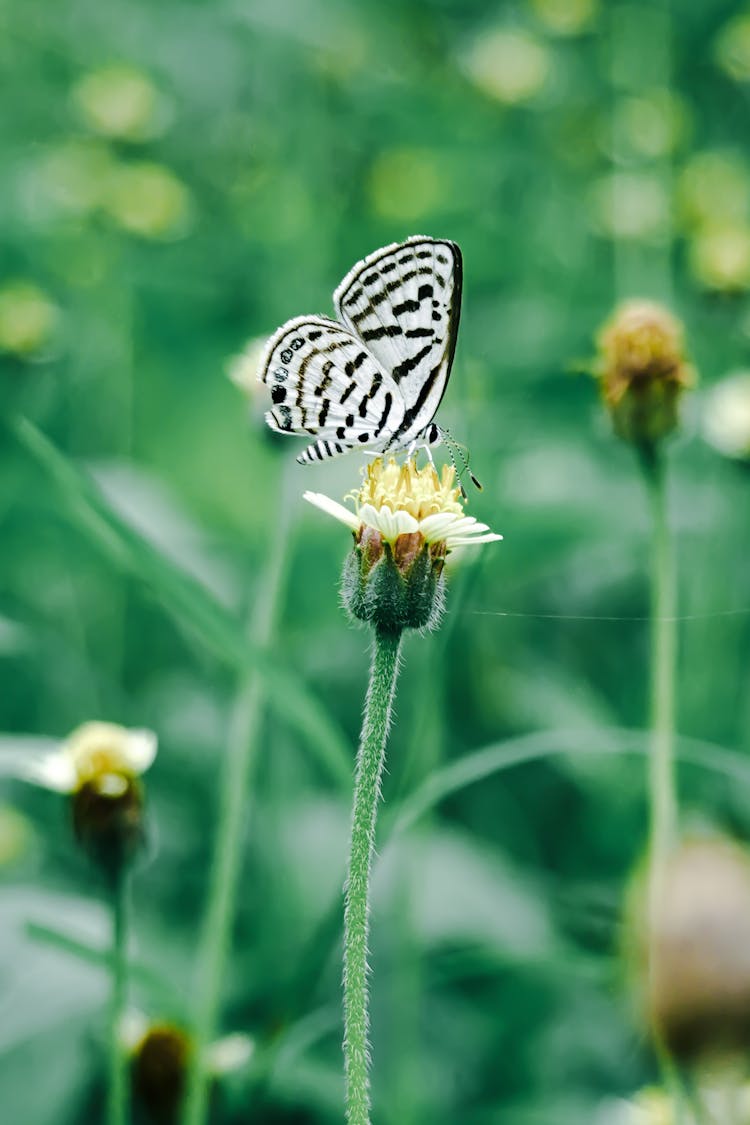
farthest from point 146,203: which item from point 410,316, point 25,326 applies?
point 410,316

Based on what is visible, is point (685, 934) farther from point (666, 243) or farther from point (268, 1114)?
point (666, 243)

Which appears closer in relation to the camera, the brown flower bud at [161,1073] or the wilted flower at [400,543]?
the wilted flower at [400,543]

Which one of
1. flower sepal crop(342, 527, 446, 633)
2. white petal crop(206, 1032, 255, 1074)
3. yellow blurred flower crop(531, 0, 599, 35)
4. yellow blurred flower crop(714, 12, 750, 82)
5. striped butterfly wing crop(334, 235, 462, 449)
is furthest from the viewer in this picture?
yellow blurred flower crop(531, 0, 599, 35)

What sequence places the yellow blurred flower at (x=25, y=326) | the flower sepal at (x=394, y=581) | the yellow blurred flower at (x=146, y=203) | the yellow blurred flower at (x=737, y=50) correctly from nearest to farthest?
the flower sepal at (x=394, y=581) → the yellow blurred flower at (x=25, y=326) → the yellow blurred flower at (x=146, y=203) → the yellow blurred flower at (x=737, y=50)

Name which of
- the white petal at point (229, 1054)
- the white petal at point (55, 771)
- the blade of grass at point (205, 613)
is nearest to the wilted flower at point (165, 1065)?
the white petal at point (229, 1054)

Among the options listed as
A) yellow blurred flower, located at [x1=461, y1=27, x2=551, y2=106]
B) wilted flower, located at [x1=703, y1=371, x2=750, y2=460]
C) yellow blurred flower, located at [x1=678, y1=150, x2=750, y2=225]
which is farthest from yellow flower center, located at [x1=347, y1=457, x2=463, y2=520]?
yellow blurred flower, located at [x1=461, y1=27, x2=551, y2=106]

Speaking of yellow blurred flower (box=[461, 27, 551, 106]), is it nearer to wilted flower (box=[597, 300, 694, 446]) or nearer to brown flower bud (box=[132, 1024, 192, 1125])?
wilted flower (box=[597, 300, 694, 446])

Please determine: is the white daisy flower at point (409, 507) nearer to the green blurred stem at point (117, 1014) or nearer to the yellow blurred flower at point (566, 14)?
the green blurred stem at point (117, 1014)
